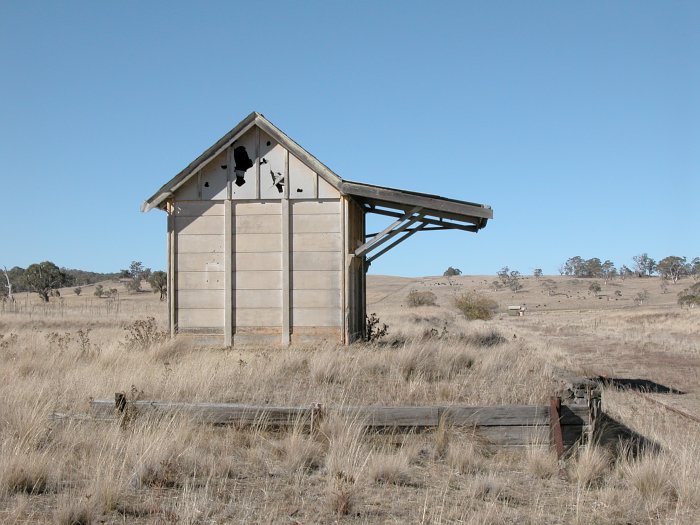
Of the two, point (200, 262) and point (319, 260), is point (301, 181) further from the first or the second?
point (200, 262)

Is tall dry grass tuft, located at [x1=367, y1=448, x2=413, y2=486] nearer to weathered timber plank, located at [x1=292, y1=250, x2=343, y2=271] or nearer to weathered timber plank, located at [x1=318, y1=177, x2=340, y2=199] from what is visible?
weathered timber plank, located at [x1=292, y1=250, x2=343, y2=271]

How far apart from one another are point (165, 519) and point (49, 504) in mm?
989

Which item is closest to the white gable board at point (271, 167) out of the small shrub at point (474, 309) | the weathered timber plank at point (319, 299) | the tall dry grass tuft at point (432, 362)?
the weathered timber plank at point (319, 299)

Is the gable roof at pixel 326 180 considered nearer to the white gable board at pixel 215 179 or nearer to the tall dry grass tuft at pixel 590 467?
the white gable board at pixel 215 179

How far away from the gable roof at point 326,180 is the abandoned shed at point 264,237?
0.06ft

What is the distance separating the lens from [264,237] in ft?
45.0

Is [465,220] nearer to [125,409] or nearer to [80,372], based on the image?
[80,372]

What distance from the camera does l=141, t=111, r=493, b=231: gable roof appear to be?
1336 cm

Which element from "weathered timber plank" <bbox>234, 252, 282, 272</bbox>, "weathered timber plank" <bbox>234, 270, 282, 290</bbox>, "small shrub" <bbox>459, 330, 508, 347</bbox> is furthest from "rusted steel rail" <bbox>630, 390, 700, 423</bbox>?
"weathered timber plank" <bbox>234, 252, 282, 272</bbox>

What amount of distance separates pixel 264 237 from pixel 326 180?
1.57 metres

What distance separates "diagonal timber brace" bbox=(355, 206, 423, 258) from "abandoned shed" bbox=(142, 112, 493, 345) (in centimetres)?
3

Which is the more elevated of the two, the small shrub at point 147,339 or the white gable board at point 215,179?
the white gable board at point 215,179

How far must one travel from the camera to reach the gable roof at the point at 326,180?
43.8 feet

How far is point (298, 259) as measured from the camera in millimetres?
13562
